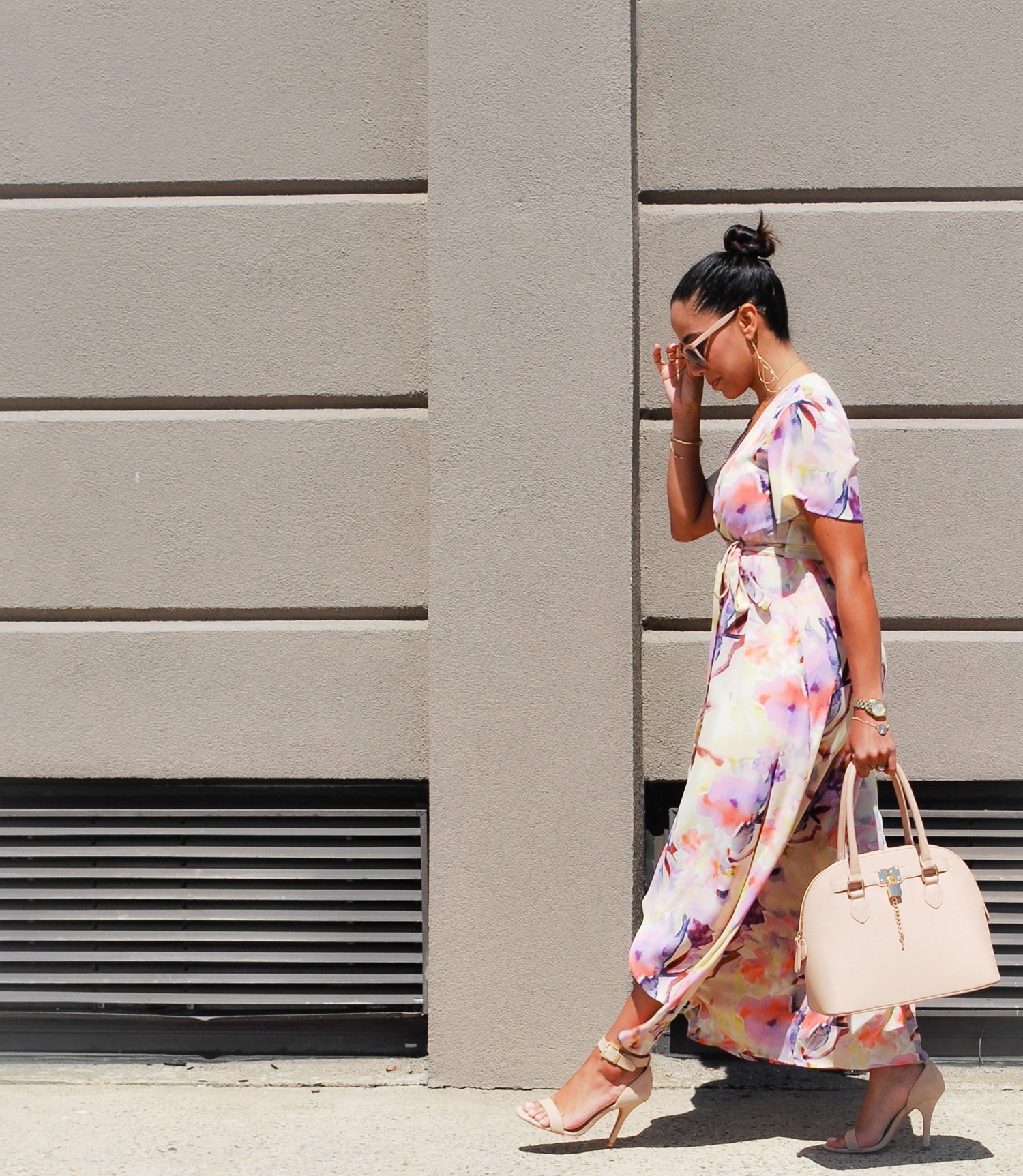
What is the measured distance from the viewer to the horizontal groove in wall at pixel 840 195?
12.5 feet

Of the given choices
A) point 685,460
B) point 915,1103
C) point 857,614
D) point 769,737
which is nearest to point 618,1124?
point 915,1103

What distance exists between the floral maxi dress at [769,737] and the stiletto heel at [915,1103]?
0.07 m

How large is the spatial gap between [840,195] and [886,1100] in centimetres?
242

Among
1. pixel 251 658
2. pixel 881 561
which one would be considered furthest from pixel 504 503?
pixel 881 561

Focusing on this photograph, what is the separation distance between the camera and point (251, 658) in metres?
3.81

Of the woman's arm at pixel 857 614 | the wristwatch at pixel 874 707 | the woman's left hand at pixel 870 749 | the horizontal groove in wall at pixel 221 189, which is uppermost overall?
the horizontal groove in wall at pixel 221 189

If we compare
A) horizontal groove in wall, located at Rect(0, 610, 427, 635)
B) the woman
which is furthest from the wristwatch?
horizontal groove in wall, located at Rect(0, 610, 427, 635)

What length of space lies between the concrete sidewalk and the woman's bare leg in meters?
0.10

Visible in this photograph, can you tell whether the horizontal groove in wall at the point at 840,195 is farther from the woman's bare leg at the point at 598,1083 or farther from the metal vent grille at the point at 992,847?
the woman's bare leg at the point at 598,1083

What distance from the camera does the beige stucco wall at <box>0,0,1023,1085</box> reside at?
12.4ft

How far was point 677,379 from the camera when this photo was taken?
3.24 metres

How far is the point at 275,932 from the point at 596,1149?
115 centimetres

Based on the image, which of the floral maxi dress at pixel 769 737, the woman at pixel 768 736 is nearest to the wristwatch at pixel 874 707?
the woman at pixel 768 736

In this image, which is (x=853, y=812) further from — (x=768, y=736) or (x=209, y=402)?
(x=209, y=402)
